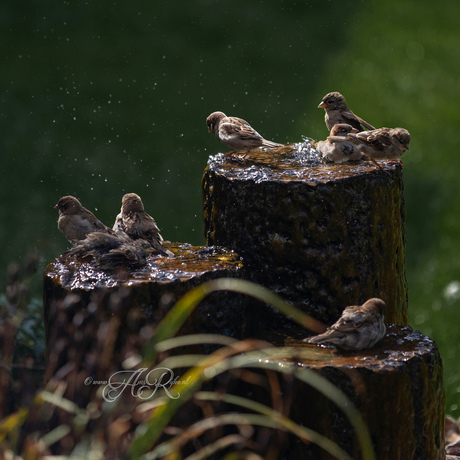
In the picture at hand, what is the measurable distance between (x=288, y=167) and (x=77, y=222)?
5.42ft

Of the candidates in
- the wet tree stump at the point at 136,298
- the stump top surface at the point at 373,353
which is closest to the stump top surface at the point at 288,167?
the wet tree stump at the point at 136,298

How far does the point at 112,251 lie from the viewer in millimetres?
4750

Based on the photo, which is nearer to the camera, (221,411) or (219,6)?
(221,411)

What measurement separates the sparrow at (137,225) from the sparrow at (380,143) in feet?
4.66

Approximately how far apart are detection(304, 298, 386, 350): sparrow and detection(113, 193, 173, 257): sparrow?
1.27 meters

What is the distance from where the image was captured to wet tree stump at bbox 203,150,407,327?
4875 millimetres

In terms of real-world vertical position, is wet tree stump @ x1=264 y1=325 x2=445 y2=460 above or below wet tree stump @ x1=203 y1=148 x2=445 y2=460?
below

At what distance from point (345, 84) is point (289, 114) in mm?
1192

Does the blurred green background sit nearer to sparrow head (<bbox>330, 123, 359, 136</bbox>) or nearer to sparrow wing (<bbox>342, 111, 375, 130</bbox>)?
sparrow wing (<bbox>342, 111, 375, 130</bbox>)

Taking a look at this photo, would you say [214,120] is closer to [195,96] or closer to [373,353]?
[373,353]

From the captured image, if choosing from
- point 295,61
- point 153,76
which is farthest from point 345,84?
point 153,76

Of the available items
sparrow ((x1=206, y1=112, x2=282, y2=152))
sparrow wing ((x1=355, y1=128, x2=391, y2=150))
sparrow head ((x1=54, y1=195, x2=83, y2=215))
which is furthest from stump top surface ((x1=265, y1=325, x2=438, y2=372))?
sparrow head ((x1=54, y1=195, x2=83, y2=215))

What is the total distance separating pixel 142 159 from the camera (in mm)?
11375

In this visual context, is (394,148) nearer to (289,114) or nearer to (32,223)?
(32,223)
